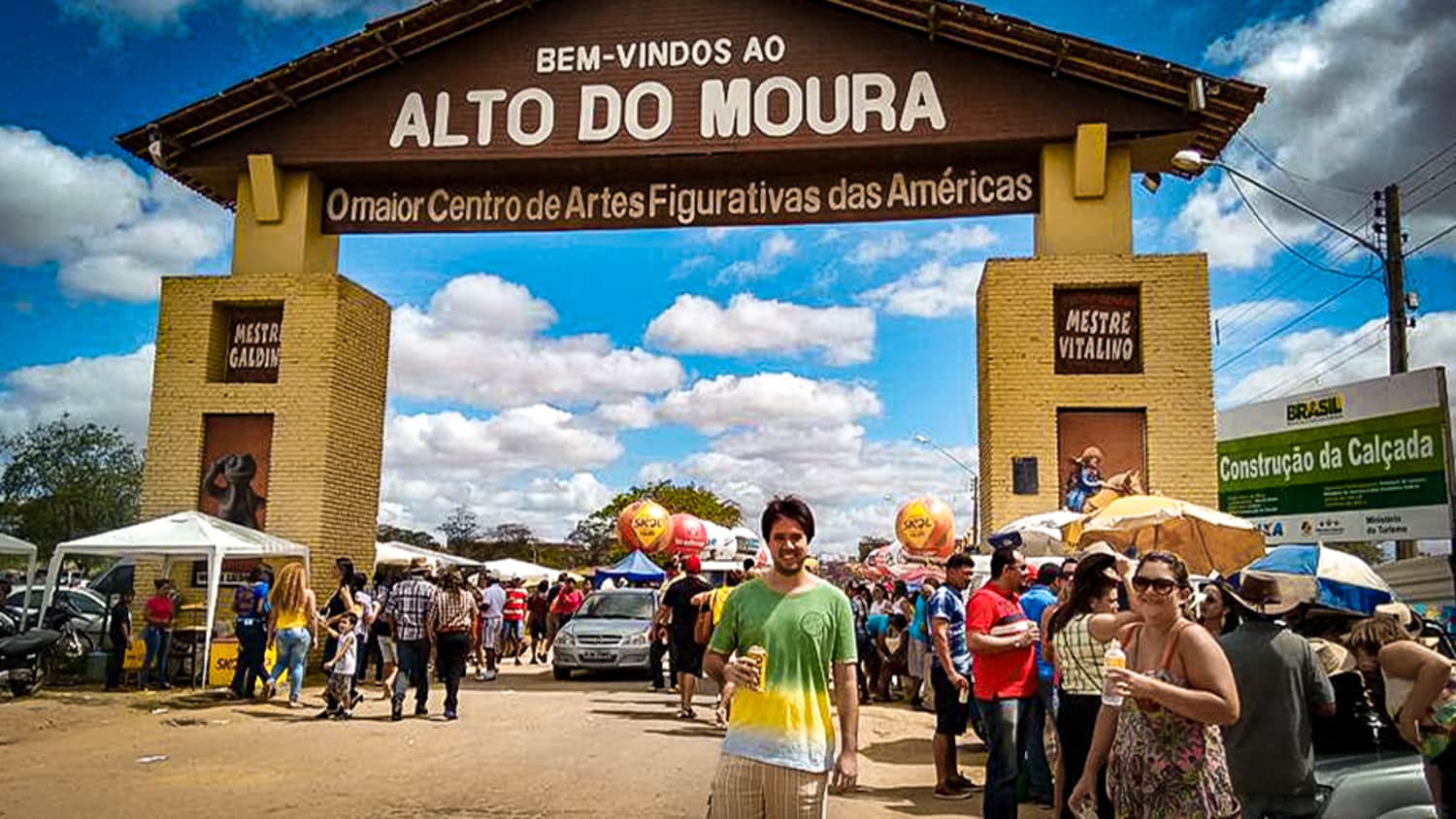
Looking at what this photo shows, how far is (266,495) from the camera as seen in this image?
1725 cm

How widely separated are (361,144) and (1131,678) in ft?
50.9

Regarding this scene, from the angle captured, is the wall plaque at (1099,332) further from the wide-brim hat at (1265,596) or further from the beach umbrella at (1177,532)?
the wide-brim hat at (1265,596)

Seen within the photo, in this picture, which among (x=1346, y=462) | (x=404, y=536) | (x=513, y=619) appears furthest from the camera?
(x=404, y=536)

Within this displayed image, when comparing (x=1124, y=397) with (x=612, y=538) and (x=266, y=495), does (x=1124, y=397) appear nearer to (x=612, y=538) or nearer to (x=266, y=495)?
(x=266, y=495)

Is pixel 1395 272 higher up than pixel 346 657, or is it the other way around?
pixel 1395 272

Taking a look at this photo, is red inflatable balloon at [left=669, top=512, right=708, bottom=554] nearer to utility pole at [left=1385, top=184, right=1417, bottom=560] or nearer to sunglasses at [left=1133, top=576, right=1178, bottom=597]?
utility pole at [left=1385, top=184, right=1417, bottom=560]

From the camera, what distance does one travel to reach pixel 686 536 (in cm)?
3284

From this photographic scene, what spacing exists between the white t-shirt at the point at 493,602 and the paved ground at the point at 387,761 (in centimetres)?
606

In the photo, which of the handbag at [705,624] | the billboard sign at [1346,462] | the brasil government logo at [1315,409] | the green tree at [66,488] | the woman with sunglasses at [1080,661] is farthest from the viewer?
the green tree at [66,488]

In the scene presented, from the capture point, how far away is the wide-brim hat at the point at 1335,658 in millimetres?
7191

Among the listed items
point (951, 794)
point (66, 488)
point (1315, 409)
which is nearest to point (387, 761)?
point (951, 794)

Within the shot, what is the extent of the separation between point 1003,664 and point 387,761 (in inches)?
235

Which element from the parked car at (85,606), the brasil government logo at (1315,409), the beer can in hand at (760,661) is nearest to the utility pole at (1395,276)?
the brasil government logo at (1315,409)

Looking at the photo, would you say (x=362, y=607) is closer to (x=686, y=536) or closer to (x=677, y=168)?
(x=677, y=168)
